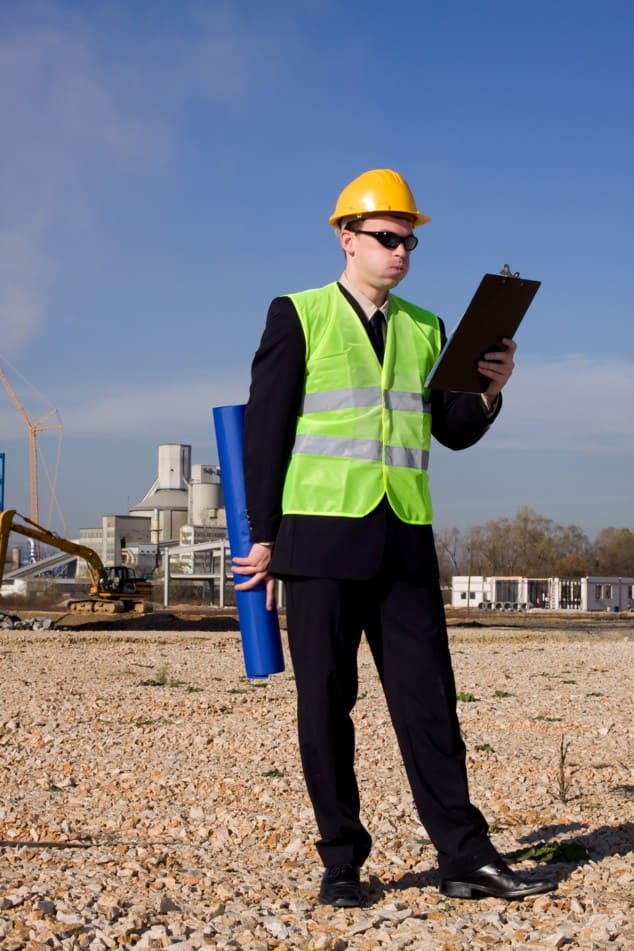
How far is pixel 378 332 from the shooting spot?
3.82 metres

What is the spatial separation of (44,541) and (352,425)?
97.7 ft

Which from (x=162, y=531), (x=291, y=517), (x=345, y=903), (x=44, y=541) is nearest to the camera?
(x=345, y=903)

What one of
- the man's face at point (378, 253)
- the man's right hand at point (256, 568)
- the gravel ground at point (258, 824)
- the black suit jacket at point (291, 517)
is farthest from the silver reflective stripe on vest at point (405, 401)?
the gravel ground at point (258, 824)

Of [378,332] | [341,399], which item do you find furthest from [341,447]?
[378,332]

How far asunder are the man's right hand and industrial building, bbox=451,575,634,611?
69.6m

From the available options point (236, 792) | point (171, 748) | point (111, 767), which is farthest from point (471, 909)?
point (171, 748)

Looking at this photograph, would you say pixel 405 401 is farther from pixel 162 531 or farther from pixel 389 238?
pixel 162 531

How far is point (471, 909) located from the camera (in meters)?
3.51

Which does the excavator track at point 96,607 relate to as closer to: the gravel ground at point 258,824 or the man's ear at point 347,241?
the gravel ground at point 258,824

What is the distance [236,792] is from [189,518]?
4044 inches

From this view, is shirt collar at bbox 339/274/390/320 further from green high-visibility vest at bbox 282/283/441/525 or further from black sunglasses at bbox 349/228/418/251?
black sunglasses at bbox 349/228/418/251

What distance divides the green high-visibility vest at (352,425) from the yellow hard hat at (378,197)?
0.87 feet

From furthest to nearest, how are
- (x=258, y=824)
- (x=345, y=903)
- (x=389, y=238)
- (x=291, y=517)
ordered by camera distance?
(x=258, y=824) < (x=389, y=238) < (x=291, y=517) < (x=345, y=903)

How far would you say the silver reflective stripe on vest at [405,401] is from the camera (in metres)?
3.72
